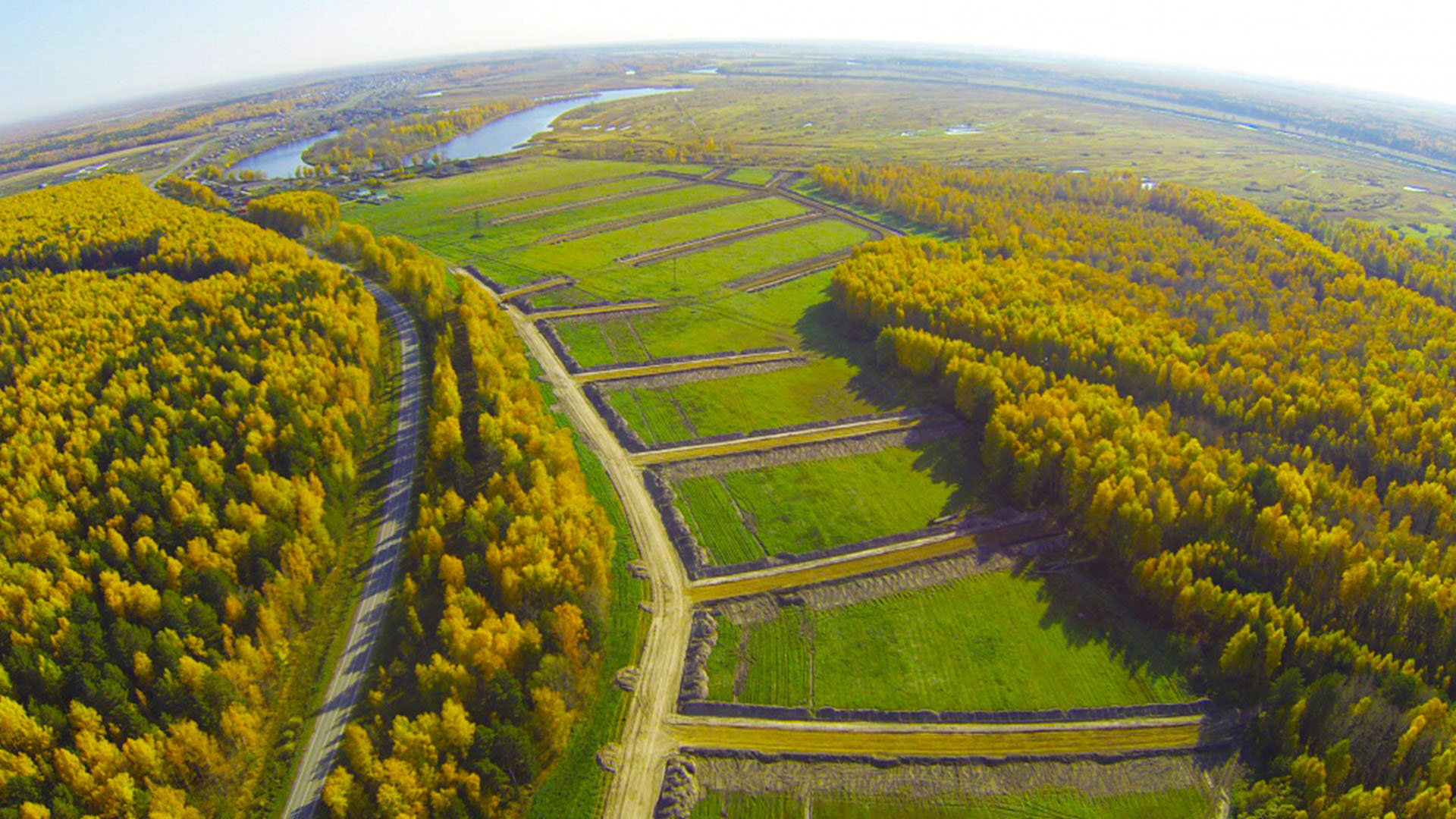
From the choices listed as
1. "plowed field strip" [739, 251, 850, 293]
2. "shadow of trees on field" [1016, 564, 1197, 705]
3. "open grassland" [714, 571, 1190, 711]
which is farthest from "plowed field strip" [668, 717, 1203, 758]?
"plowed field strip" [739, 251, 850, 293]

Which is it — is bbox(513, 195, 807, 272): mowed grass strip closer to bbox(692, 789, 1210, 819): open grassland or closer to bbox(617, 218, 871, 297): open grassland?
bbox(617, 218, 871, 297): open grassland

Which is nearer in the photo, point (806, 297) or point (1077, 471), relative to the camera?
point (1077, 471)

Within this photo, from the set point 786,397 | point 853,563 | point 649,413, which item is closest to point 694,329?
point 786,397

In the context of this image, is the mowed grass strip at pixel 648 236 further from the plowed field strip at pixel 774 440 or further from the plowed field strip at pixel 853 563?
the plowed field strip at pixel 853 563

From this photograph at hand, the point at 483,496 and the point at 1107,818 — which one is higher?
the point at 483,496

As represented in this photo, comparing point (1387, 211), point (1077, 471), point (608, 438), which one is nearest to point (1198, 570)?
point (1077, 471)

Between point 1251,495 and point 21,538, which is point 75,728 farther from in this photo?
point 1251,495
